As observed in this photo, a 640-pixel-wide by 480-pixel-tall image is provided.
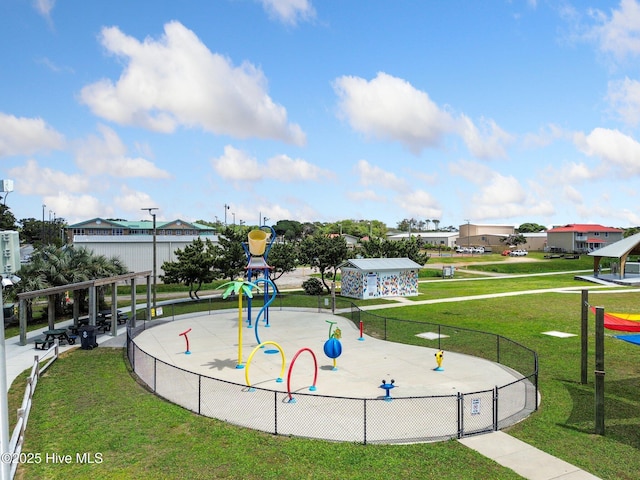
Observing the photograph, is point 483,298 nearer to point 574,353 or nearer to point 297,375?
point 574,353

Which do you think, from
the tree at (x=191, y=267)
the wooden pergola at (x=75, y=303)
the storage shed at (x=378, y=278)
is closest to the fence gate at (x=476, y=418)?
the wooden pergola at (x=75, y=303)

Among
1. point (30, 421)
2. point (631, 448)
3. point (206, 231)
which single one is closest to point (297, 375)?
point (30, 421)

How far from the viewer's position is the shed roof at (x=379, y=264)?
46.8 metres

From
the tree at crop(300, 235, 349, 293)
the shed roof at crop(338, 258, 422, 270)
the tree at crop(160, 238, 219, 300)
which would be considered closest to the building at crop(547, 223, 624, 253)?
the shed roof at crop(338, 258, 422, 270)

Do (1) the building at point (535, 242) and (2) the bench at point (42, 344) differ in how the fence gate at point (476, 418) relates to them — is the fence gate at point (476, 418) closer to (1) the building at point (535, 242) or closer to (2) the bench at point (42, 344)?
(2) the bench at point (42, 344)

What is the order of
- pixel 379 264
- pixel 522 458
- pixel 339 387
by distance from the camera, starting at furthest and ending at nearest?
pixel 379 264 → pixel 339 387 → pixel 522 458

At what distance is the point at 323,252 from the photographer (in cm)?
5147

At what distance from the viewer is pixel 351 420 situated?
1447cm

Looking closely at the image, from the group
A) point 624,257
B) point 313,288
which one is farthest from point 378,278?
point 624,257

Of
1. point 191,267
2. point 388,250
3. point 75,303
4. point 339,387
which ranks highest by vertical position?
point 388,250

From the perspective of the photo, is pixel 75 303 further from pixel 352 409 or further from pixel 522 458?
pixel 522 458

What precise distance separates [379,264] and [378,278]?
5.14ft

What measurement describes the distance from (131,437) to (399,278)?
125 feet

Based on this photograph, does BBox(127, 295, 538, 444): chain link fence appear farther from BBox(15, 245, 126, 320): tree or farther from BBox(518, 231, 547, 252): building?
BBox(518, 231, 547, 252): building
